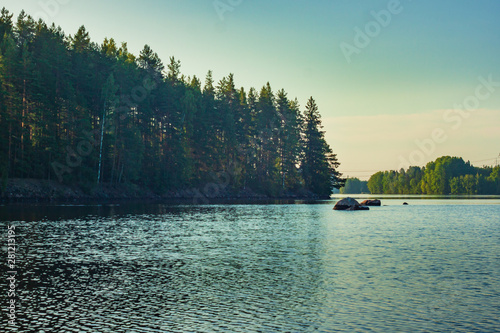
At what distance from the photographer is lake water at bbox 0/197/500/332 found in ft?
42.4

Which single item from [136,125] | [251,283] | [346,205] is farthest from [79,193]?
[251,283]

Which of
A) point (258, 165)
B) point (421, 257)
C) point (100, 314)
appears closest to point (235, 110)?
point (258, 165)

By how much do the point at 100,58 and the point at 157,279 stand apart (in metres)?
86.1

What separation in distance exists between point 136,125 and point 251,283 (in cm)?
9056

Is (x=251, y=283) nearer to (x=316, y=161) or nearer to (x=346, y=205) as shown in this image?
(x=346, y=205)

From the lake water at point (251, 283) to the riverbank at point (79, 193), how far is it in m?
40.7

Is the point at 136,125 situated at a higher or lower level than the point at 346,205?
higher

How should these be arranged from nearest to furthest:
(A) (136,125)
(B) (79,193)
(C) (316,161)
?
(B) (79,193)
(A) (136,125)
(C) (316,161)

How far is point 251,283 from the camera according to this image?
18.0 m

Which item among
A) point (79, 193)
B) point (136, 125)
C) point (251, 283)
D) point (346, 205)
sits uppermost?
point (136, 125)

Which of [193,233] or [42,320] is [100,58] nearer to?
[193,233]

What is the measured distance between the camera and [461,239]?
33.3m

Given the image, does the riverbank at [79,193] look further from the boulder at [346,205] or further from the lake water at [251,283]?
the boulder at [346,205]

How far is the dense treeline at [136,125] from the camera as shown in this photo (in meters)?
74.4
